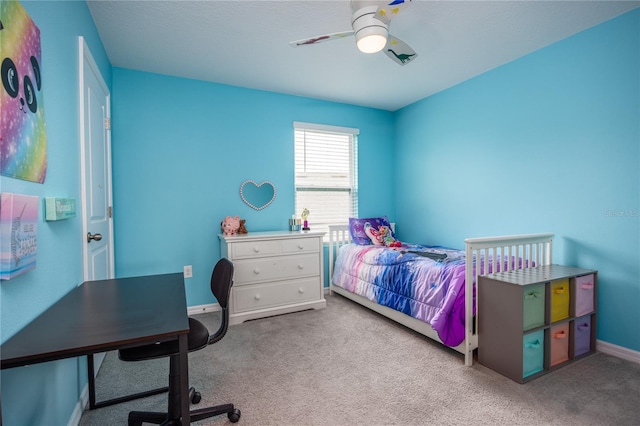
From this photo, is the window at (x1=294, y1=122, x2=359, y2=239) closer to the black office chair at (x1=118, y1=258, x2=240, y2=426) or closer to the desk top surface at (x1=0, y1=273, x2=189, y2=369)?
the black office chair at (x1=118, y1=258, x2=240, y2=426)

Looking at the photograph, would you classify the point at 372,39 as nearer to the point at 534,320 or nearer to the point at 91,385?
the point at 534,320

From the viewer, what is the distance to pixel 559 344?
6.99 feet

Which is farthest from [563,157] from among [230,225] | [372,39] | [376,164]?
[230,225]

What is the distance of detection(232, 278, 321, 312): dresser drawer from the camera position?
2977mm

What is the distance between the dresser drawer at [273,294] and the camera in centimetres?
298

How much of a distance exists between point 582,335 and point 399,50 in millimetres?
2391

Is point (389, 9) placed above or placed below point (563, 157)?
above

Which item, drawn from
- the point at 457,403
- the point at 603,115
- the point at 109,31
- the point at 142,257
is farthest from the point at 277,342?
the point at 603,115

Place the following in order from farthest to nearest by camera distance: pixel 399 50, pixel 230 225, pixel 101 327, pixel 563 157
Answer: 1. pixel 230 225
2. pixel 563 157
3. pixel 399 50
4. pixel 101 327

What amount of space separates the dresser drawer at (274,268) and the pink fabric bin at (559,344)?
2.02 meters

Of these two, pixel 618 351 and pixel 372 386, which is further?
pixel 618 351

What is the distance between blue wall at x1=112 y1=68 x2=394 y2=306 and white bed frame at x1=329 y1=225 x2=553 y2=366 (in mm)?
1665

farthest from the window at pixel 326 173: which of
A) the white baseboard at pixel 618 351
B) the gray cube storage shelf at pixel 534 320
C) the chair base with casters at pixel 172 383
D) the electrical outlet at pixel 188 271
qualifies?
the white baseboard at pixel 618 351

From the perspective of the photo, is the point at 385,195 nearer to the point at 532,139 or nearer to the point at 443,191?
the point at 443,191
